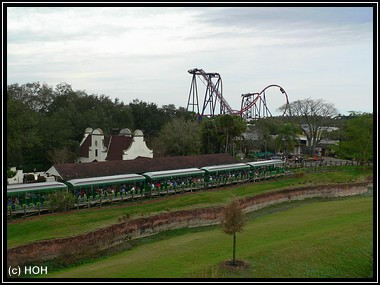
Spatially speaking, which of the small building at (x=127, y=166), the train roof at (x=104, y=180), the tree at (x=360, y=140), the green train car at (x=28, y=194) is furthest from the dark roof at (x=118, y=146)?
the tree at (x=360, y=140)

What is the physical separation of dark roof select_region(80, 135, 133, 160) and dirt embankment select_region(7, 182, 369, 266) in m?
17.8

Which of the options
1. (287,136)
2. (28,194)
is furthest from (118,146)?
(287,136)

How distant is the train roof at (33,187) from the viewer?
85.9 feet

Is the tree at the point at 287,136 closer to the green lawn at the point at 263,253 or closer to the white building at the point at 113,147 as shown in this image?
the white building at the point at 113,147

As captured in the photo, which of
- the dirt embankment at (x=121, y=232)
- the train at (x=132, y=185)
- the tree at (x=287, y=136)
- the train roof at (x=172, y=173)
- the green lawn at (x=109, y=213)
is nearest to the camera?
the dirt embankment at (x=121, y=232)

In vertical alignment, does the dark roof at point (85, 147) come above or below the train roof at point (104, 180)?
above

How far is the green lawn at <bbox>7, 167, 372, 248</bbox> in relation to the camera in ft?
74.5

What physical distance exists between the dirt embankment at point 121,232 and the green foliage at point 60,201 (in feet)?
14.2

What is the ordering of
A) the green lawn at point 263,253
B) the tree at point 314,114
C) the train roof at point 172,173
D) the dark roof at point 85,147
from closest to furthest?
the green lawn at point 263,253 < the train roof at point 172,173 < the dark roof at point 85,147 < the tree at point 314,114

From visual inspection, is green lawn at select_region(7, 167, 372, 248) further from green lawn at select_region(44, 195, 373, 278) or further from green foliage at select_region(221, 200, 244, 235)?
green foliage at select_region(221, 200, 244, 235)

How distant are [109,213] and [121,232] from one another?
2.65 m

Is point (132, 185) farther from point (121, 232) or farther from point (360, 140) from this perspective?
point (360, 140)
